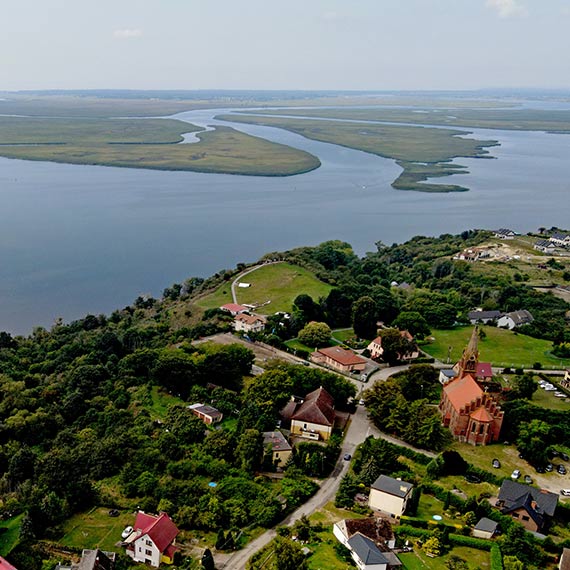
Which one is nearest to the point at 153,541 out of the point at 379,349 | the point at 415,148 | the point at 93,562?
the point at 93,562

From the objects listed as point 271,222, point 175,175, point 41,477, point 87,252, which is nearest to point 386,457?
point 41,477

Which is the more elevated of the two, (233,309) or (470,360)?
(470,360)

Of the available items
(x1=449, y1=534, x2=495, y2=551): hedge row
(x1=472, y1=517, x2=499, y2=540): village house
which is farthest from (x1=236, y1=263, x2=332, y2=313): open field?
(x1=449, y1=534, x2=495, y2=551): hedge row

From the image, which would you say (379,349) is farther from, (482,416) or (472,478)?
(472,478)

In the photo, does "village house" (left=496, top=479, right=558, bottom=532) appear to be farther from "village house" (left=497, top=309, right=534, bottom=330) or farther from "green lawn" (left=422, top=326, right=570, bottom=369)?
"village house" (left=497, top=309, right=534, bottom=330)

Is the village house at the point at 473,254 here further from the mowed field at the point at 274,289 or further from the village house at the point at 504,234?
the mowed field at the point at 274,289

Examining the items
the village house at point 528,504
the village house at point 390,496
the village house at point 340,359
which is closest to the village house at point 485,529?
the village house at point 528,504

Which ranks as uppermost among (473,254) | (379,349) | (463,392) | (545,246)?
(545,246)

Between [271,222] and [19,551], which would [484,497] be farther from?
[271,222]
